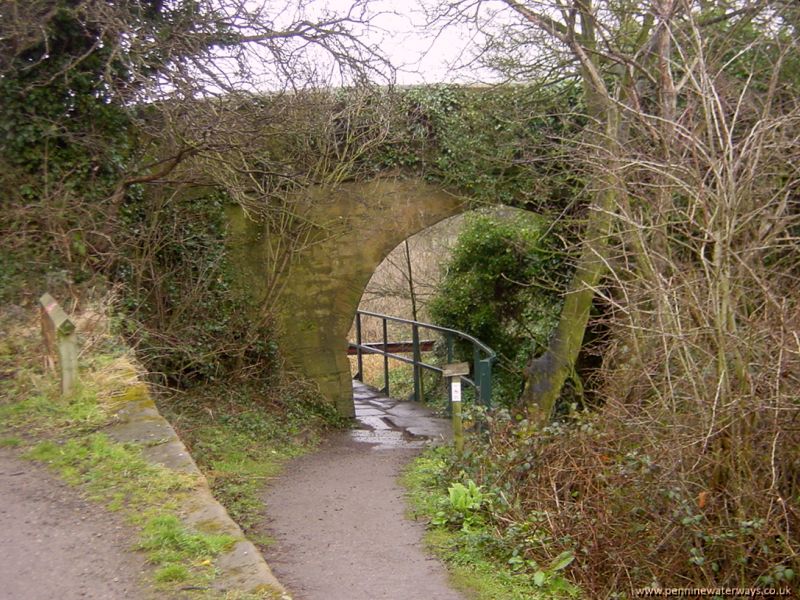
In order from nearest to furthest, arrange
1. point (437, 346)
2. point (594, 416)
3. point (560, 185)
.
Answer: point (594, 416), point (560, 185), point (437, 346)

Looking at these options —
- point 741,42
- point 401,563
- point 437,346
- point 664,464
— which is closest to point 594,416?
point 664,464

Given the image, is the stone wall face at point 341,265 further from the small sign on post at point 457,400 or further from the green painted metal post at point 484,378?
the small sign on post at point 457,400

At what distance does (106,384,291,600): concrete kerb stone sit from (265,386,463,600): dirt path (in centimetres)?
61

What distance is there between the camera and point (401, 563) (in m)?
4.91

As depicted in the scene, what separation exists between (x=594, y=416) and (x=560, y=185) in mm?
5003

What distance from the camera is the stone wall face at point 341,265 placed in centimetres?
1155

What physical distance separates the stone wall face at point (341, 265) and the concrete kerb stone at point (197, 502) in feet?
17.8

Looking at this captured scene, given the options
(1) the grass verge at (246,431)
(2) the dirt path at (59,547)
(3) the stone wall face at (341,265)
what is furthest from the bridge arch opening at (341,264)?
(2) the dirt path at (59,547)

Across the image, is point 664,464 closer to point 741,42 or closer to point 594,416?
point 594,416

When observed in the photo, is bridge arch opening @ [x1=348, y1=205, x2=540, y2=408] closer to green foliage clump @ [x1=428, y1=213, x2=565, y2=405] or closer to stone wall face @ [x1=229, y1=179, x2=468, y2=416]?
green foliage clump @ [x1=428, y1=213, x2=565, y2=405]

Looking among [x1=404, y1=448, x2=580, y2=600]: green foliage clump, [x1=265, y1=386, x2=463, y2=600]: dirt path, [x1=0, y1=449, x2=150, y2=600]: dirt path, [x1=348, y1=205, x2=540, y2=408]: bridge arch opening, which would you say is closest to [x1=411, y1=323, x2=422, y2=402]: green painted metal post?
[x1=348, y1=205, x2=540, y2=408]: bridge arch opening

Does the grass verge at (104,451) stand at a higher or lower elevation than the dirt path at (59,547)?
higher

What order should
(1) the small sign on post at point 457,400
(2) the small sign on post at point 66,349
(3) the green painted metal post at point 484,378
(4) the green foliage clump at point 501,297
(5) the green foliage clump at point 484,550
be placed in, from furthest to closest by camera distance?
(4) the green foliage clump at point 501,297 < (3) the green painted metal post at point 484,378 < (1) the small sign on post at point 457,400 < (2) the small sign on post at point 66,349 < (5) the green foliage clump at point 484,550

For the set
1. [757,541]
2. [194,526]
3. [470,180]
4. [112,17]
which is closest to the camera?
[194,526]
